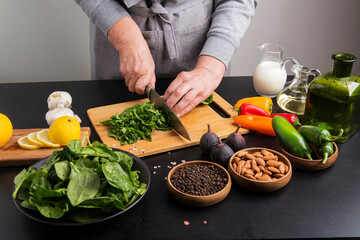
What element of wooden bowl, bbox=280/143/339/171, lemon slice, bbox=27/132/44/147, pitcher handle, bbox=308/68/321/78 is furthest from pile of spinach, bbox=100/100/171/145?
pitcher handle, bbox=308/68/321/78

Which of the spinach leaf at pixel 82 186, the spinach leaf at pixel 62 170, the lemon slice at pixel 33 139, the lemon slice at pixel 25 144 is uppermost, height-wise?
the spinach leaf at pixel 62 170

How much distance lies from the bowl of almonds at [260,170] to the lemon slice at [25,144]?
0.71 meters

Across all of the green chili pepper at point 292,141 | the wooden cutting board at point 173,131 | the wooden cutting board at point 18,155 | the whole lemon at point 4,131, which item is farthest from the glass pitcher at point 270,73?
Result: the whole lemon at point 4,131

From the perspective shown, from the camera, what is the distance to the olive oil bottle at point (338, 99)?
1354 millimetres

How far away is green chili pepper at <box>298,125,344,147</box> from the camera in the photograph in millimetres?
1237

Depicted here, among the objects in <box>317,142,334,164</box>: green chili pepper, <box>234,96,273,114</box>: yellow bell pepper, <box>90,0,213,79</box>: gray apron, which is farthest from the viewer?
<box>90,0,213,79</box>: gray apron

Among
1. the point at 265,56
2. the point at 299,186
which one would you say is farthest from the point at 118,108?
the point at 299,186

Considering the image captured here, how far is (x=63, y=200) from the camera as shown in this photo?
3.21ft

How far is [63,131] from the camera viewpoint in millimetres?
1323

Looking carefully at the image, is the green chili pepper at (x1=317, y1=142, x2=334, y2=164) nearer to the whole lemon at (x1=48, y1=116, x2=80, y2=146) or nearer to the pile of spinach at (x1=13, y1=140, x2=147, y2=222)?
the pile of spinach at (x1=13, y1=140, x2=147, y2=222)

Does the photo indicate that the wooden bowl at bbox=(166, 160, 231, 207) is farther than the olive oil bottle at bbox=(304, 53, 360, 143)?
No

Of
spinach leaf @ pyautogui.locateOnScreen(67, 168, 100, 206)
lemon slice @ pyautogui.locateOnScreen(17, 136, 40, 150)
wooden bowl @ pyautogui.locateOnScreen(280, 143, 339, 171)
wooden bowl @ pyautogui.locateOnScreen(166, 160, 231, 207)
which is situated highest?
spinach leaf @ pyautogui.locateOnScreen(67, 168, 100, 206)

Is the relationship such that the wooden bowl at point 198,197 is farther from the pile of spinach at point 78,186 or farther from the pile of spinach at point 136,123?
the pile of spinach at point 136,123

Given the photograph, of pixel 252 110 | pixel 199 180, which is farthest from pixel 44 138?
pixel 252 110
